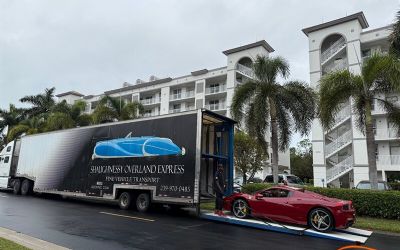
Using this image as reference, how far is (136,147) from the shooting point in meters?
14.2

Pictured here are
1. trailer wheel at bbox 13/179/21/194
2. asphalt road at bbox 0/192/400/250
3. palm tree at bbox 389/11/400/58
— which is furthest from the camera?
trailer wheel at bbox 13/179/21/194

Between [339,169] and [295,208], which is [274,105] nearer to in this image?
[295,208]

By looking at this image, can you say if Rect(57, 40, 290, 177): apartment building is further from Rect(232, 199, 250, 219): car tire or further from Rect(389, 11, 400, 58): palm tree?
Rect(232, 199, 250, 219): car tire

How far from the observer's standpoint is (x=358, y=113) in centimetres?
1642

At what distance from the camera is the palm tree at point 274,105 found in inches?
737

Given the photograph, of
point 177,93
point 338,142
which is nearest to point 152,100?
point 177,93

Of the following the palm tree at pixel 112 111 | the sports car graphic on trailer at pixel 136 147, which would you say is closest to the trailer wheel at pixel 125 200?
the sports car graphic on trailer at pixel 136 147

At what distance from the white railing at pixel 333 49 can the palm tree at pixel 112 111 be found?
945 inches

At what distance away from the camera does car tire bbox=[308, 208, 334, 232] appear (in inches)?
391

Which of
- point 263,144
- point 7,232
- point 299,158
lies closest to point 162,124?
point 7,232

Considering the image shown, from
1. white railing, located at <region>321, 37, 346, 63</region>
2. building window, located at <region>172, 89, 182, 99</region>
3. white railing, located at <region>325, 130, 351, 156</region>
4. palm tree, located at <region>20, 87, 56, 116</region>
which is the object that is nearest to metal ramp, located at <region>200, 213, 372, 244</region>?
white railing, located at <region>325, 130, 351, 156</region>

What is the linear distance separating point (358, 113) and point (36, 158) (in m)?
17.5

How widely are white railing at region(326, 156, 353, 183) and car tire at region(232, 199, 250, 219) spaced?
26.2m

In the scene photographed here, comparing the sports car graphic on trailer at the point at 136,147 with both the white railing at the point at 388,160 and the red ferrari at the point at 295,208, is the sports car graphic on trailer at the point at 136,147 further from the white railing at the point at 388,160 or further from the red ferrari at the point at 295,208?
the white railing at the point at 388,160
